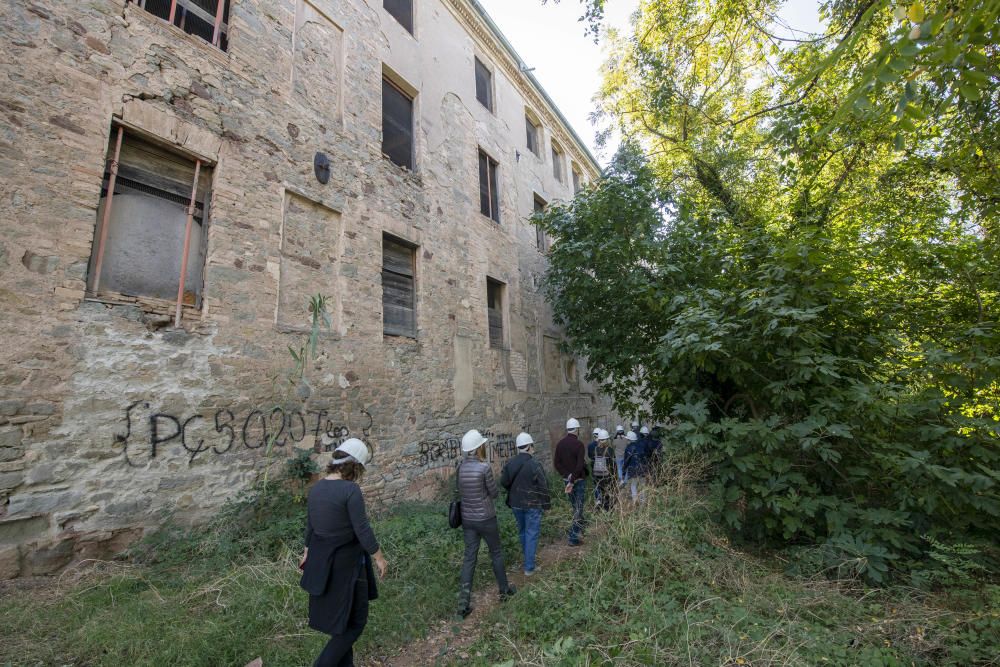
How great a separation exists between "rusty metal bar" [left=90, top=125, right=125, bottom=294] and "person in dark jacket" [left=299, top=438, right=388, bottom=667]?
11.4ft

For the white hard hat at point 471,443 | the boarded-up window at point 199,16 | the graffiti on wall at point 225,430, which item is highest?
the boarded-up window at point 199,16

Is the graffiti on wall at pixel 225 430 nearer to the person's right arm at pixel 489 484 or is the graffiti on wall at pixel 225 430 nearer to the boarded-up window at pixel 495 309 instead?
the person's right arm at pixel 489 484

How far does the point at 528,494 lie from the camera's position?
5020 mm

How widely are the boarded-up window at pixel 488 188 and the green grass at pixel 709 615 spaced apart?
7841 millimetres

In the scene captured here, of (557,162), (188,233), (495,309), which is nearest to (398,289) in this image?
(495,309)

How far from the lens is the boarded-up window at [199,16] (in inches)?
208

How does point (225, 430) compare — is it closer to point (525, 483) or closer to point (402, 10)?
point (525, 483)

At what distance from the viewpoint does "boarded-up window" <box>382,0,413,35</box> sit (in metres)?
8.65

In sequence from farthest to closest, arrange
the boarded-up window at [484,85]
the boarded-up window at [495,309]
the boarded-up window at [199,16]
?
the boarded-up window at [484,85] → the boarded-up window at [495,309] → the boarded-up window at [199,16]

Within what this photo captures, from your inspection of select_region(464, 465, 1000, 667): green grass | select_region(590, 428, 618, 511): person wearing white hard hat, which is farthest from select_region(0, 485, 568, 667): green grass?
select_region(590, 428, 618, 511): person wearing white hard hat

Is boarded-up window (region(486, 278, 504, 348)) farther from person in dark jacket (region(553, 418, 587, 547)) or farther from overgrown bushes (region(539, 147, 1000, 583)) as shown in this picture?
overgrown bushes (region(539, 147, 1000, 583))

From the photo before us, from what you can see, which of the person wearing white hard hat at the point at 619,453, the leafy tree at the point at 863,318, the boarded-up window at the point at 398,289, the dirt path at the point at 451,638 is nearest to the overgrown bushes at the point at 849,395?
the leafy tree at the point at 863,318

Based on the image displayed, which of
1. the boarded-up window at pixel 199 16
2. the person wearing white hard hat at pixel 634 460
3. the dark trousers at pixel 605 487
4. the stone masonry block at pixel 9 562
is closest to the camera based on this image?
the stone masonry block at pixel 9 562

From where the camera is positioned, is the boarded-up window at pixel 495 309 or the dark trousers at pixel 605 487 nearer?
the dark trousers at pixel 605 487
